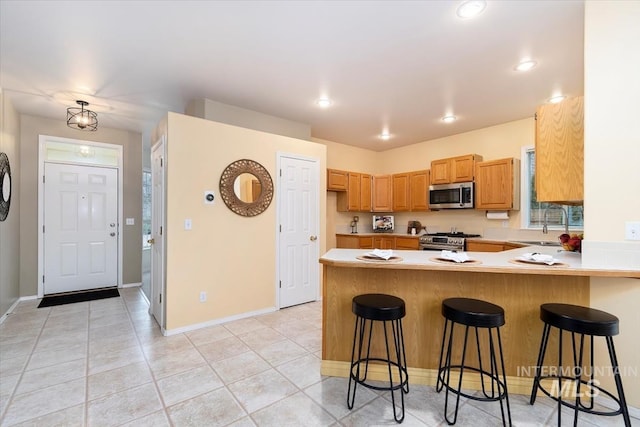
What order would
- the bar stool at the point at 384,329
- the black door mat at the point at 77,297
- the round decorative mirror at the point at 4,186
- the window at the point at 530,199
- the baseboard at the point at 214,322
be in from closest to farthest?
the bar stool at the point at 384,329 → the baseboard at the point at 214,322 → the round decorative mirror at the point at 4,186 → the black door mat at the point at 77,297 → the window at the point at 530,199

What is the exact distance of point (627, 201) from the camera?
6.08 ft

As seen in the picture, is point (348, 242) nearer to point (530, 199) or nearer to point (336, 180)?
point (336, 180)

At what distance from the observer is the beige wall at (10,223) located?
337 cm

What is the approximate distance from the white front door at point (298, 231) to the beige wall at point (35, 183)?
2.99 meters

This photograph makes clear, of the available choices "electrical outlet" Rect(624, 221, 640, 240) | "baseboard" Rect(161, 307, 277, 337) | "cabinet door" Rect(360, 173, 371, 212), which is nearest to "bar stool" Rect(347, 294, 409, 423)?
"electrical outlet" Rect(624, 221, 640, 240)

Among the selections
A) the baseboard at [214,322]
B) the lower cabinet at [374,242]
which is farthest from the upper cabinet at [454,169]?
the baseboard at [214,322]

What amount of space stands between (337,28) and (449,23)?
0.86 metres

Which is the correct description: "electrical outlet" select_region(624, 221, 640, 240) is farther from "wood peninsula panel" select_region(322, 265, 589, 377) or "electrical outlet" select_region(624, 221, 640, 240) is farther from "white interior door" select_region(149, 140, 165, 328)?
"white interior door" select_region(149, 140, 165, 328)

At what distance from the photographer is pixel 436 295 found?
7.13 feet

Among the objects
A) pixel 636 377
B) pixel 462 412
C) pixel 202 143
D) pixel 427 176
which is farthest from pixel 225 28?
pixel 427 176

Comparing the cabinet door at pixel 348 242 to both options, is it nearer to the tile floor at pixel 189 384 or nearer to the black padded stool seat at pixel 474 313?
the tile floor at pixel 189 384

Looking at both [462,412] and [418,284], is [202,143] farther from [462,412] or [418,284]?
[462,412]

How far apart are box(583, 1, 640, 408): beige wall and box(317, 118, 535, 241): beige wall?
103 inches

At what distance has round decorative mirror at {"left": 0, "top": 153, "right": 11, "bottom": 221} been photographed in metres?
3.33
